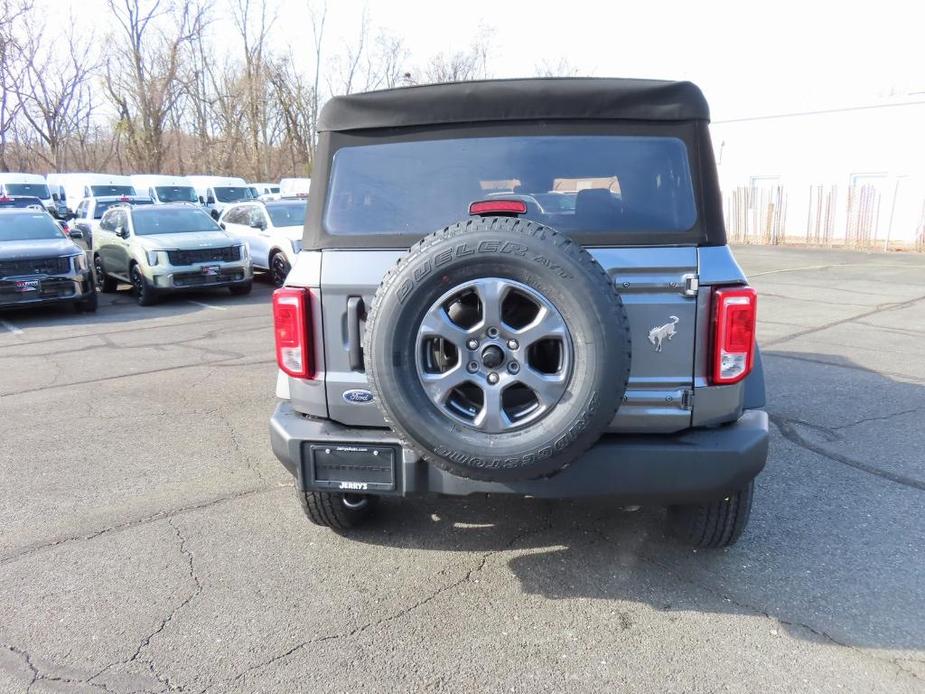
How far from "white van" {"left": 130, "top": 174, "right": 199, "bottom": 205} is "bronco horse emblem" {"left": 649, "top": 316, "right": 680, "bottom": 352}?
25358mm

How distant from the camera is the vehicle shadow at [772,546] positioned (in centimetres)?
300

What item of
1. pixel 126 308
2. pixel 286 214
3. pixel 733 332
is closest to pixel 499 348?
pixel 733 332

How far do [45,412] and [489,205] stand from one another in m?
5.03

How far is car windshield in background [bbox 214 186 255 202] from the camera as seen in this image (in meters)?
26.1

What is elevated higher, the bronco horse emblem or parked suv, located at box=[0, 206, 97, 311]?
the bronco horse emblem

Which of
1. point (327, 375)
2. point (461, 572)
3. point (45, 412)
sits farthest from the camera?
point (45, 412)

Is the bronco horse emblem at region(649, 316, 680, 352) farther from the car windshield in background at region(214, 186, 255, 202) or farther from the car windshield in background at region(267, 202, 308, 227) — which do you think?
the car windshield in background at region(214, 186, 255, 202)

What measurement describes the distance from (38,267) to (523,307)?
10.7 metres

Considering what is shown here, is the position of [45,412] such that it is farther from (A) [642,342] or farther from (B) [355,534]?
(A) [642,342]

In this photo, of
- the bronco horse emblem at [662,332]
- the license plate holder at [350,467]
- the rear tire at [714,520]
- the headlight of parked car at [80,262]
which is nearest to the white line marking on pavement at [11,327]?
the headlight of parked car at [80,262]

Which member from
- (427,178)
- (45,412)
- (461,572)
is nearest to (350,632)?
(461,572)

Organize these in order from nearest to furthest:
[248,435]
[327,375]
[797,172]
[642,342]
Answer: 1. [642,342]
2. [327,375]
3. [248,435]
4. [797,172]

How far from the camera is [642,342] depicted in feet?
9.41

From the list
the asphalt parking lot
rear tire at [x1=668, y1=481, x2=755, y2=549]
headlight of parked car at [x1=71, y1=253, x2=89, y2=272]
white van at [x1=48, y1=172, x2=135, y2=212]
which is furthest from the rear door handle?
white van at [x1=48, y1=172, x2=135, y2=212]
